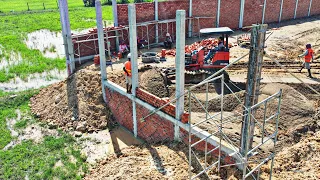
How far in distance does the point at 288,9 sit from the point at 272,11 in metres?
2.07

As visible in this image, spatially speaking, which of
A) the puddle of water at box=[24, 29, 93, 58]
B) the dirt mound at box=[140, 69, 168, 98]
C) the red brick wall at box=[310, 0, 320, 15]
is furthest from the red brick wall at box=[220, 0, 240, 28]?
the dirt mound at box=[140, 69, 168, 98]

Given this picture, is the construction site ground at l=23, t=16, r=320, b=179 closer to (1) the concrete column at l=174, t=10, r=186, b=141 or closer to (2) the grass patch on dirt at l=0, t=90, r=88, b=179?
(2) the grass patch on dirt at l=0, t=90, r=88, b=179

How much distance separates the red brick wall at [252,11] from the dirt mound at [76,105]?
559 inches

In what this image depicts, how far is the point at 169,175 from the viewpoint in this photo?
9102mm

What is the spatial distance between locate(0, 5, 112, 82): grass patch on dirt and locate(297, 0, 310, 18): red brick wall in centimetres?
1771

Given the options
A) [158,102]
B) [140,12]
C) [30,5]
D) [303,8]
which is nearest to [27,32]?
[140,12]

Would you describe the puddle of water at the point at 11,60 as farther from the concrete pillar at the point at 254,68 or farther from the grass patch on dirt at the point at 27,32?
the concrete pillar at the point at 254,68

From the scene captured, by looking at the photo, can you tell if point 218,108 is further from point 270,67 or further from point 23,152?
point 23,152

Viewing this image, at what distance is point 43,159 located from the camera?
1112cm

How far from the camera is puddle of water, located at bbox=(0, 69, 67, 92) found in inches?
688

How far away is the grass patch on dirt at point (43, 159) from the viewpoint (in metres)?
10.4

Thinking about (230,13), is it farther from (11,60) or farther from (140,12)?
(11,60)

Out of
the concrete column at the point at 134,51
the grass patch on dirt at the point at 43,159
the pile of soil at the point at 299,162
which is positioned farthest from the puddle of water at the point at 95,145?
the pile of soil at the point at 299,162

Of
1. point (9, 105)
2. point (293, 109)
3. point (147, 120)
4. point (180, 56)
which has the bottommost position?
point (9, 105)
